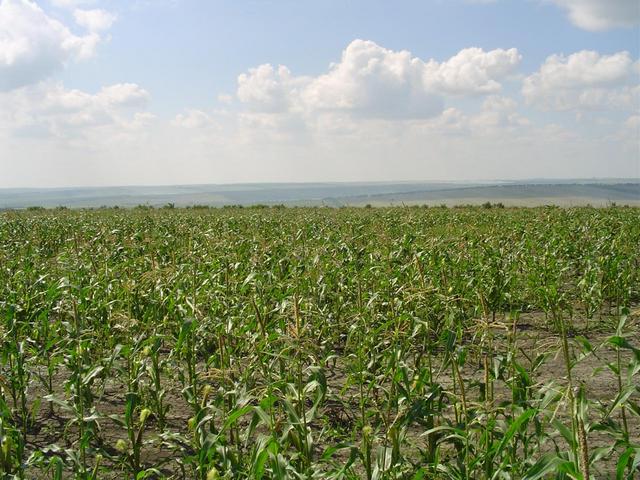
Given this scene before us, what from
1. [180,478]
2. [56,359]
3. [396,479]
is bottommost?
[180,478]

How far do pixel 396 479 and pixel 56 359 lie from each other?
2.76 meters

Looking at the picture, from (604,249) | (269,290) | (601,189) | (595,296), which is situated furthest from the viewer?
(601,189)

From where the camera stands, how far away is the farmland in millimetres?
2928

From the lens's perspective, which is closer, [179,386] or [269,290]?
[179,386]

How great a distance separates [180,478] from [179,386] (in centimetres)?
151

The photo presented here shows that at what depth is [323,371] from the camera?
3129 millimetres

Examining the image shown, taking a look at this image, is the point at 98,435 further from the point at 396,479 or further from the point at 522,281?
the point at 522,281

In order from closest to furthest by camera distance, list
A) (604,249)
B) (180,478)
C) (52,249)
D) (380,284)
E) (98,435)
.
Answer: (180,478) < (98,435) < (380,284) < (604,249) < (52,249)

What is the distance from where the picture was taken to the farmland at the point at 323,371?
293cm

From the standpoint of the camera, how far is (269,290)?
6023 millimetres

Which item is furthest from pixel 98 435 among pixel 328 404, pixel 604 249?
pixel 604 249

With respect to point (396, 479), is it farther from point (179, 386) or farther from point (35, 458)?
point (179, 386)

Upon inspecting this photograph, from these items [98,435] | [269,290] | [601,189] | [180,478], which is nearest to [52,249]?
[269,290]

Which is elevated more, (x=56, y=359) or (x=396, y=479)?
(x=56, y=359)
